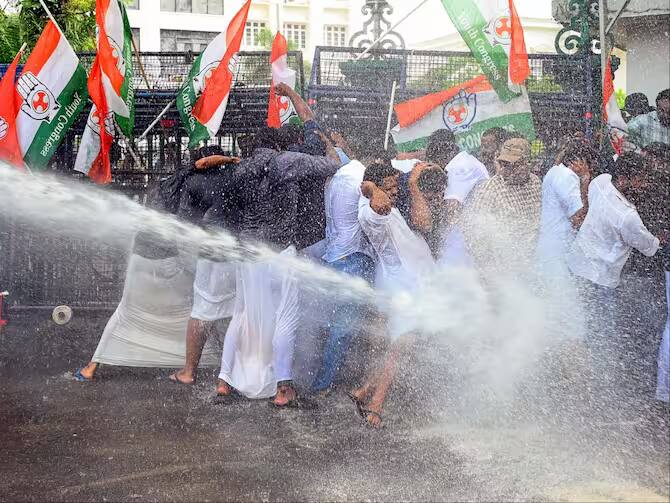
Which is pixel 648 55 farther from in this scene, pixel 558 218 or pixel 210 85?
pixel 210 85

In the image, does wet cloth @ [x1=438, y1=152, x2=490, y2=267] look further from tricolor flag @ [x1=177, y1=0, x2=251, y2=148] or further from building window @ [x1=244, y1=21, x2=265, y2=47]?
building window @ [x1=244, y1=21, x2=265, y2=47]

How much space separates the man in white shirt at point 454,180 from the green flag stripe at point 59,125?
3270mm

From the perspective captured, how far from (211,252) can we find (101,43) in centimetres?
231

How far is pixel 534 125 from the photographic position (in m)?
7.78

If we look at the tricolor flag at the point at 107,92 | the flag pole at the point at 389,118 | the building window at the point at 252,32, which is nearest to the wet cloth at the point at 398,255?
the flag pole at the point at 389,118

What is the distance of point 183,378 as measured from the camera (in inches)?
259

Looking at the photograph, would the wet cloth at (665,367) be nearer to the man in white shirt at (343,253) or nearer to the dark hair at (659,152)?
the dark hair at (659,152)

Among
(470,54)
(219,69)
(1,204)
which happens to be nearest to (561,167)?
(470,54)

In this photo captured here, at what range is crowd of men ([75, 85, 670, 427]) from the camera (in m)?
5.67

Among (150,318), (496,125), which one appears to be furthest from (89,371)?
(496,125)

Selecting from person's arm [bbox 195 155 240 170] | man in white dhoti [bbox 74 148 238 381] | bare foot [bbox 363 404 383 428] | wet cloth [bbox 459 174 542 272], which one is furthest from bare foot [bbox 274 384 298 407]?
person's arm [bbox 195 155 240 170]

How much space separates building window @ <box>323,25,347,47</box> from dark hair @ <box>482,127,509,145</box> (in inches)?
1202

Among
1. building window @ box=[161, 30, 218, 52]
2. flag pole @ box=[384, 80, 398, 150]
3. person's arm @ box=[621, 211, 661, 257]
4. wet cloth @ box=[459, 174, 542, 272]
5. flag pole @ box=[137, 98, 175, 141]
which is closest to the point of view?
person's arm @ box=[621, 211, 661, 257]

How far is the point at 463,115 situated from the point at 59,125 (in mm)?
3507
